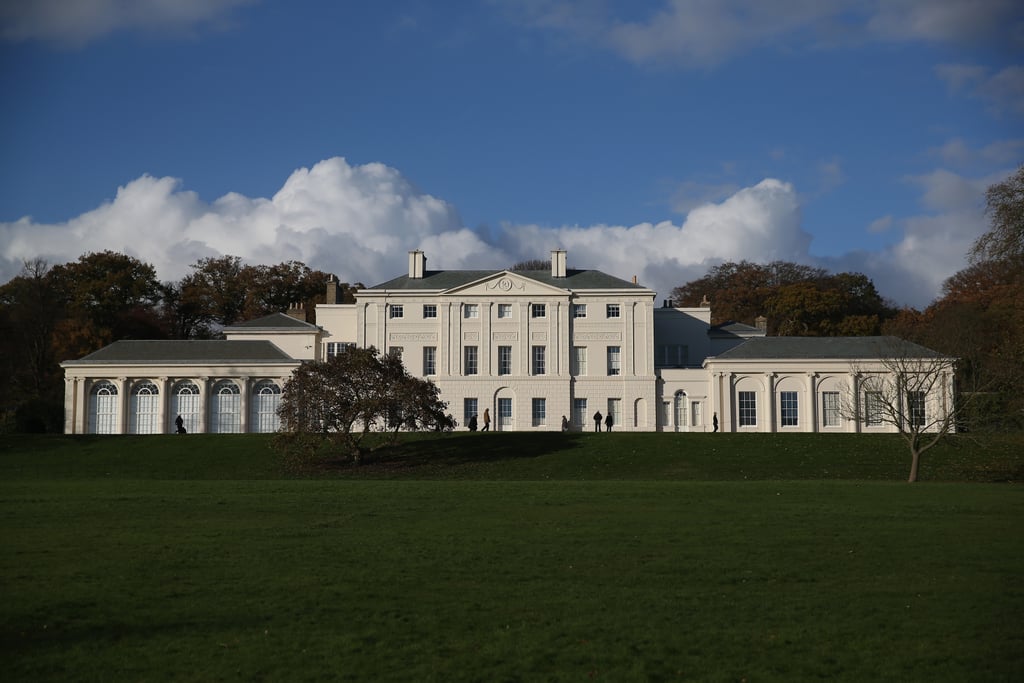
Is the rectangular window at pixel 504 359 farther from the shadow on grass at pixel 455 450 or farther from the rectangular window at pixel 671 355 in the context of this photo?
the shadow on grass at pixel 455 450

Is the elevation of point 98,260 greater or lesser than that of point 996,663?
greater

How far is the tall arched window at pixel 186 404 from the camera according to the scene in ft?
189

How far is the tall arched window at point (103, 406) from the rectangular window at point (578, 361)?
25.4 meters

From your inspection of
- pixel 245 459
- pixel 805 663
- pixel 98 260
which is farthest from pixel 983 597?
pixel 98 260

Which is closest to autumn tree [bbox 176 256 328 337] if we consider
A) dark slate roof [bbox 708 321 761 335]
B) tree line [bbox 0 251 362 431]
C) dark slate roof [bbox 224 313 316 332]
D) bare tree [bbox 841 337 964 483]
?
tree line [bbox 0 251 362 431]

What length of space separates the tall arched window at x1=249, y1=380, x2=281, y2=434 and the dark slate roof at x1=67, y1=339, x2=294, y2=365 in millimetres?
1552

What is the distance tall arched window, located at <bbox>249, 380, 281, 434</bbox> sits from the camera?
5738cm

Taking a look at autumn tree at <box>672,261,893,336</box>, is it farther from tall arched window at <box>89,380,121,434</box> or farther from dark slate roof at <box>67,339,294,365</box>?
tall arched window at <box>89,380,121,434</box>

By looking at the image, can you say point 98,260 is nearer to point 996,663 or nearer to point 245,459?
point 245,459

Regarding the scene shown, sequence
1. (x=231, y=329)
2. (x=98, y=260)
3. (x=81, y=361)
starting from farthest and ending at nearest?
(x=98, y=260)
(x=231, y=329)
(x=81, y=361)

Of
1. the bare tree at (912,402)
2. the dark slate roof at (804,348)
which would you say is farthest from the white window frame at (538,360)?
the bare tree at (912,402)

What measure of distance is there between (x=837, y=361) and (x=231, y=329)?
34.8m

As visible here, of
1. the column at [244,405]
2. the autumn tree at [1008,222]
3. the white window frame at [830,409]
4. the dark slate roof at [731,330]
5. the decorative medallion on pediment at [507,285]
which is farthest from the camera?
the dark slate roof at [731,330]

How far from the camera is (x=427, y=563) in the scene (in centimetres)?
1529
